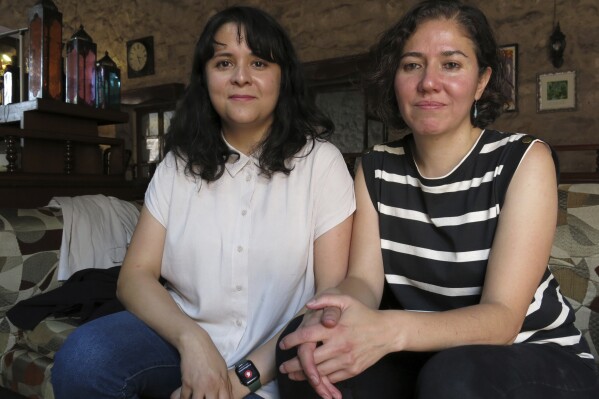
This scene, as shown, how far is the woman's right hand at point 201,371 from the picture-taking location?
1.03 metres

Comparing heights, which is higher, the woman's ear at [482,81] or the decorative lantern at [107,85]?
the decorative lantern at [107,85]

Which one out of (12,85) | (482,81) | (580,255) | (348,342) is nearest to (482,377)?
(348,342)

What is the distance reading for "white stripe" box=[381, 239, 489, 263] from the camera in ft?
3.51

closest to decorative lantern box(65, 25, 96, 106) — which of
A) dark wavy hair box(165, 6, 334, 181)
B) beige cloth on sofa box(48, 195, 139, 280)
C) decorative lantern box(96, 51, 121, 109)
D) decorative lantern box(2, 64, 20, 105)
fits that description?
decorative lantern box(96, 51, 121, 109)

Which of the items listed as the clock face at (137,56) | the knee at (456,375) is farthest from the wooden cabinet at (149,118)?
the knee at (456,375)

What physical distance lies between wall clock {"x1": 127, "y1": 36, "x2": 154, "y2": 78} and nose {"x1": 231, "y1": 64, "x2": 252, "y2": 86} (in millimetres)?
5978

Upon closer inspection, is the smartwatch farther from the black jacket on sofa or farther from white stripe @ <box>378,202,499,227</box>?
the black jacket on sofa

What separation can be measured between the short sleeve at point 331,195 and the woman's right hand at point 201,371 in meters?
0.38

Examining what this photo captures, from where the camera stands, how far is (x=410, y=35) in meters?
1.19

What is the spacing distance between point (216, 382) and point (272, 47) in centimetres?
84

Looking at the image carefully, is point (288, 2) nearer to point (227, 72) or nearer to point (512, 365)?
point (227, 72)

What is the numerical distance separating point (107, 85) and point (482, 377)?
3.06m

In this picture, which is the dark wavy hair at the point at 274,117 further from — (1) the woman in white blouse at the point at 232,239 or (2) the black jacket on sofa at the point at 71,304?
(2) the black jacket on sofa at the point at 71,304

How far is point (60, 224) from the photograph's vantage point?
2.23 meters
